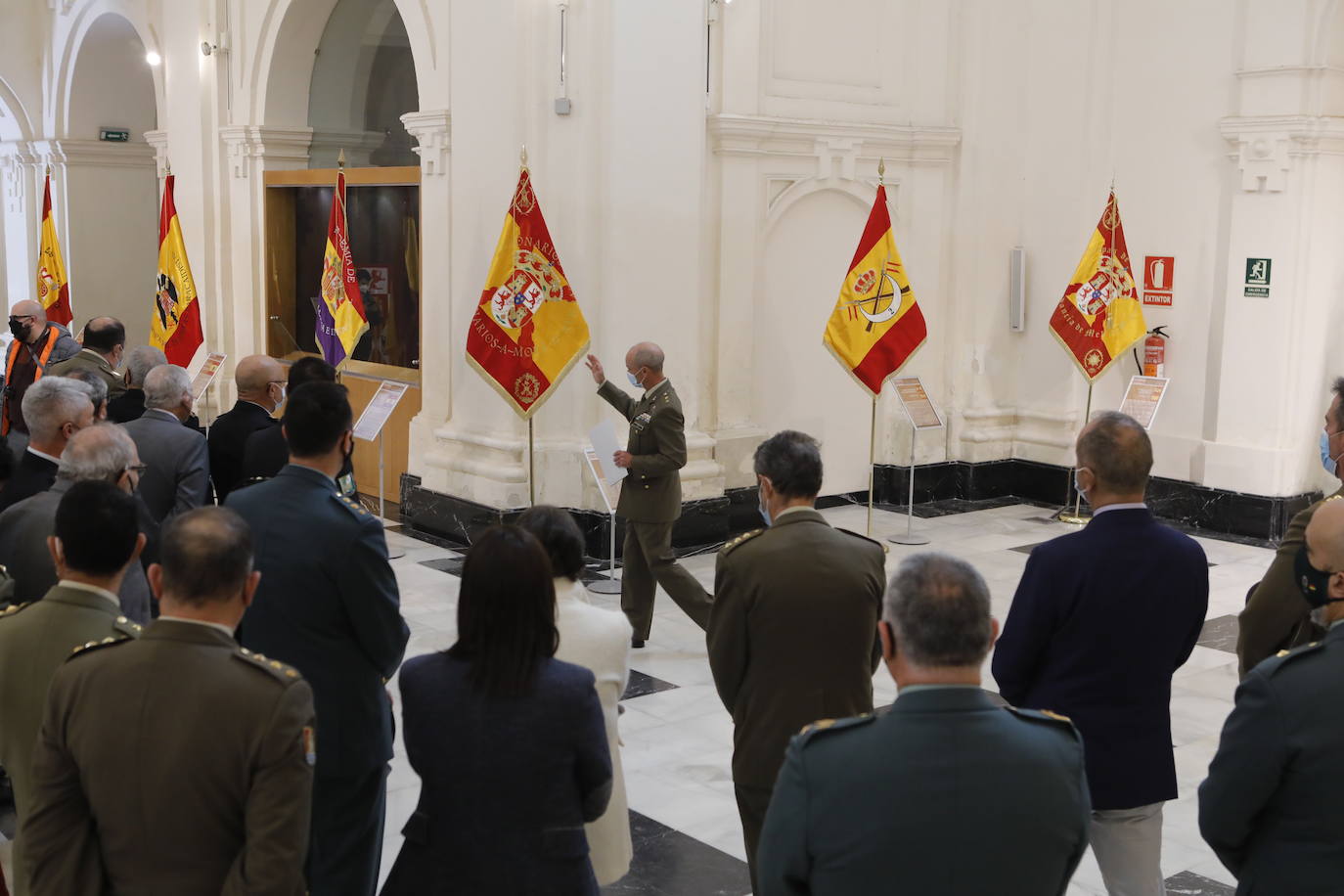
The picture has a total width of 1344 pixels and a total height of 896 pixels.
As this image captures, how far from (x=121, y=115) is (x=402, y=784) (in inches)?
481

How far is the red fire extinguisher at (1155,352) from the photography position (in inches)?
418

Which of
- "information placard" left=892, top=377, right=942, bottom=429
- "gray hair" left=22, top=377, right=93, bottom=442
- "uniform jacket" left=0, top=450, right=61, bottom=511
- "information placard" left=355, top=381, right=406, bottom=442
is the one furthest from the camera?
"information placard" left=892, top=377, right=942, bottom=429

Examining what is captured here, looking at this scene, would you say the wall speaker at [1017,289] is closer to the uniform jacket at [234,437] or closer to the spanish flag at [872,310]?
the spanish flag at [872,310]

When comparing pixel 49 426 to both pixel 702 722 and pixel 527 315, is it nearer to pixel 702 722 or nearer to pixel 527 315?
pixel 702 722

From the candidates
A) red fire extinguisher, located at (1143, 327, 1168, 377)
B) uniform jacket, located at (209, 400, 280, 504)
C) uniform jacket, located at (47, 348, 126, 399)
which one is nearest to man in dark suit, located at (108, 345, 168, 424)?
uniform jacket, located at (47, 348, 126, 399)

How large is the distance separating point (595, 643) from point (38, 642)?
1.20 meters

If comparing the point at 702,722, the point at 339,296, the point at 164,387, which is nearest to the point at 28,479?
the point at 164,387

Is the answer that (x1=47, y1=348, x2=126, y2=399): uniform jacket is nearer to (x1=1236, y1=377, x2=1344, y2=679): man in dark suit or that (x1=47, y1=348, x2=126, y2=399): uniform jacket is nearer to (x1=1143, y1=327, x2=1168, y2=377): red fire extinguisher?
(x1=1236, y1=377, x2=1344, y2=679): man in dark suit

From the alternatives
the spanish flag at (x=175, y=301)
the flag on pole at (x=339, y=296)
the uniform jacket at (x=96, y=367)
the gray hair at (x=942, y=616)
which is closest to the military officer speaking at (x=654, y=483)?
the uniform jacket at (x=96, y=367)

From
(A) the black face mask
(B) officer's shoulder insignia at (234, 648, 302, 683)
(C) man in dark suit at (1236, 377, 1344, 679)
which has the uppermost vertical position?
(A) the black face mask

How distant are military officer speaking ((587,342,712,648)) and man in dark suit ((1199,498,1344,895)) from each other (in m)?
4.33

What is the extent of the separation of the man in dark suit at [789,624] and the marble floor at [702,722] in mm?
1177

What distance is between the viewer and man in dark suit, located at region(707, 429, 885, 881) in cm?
353

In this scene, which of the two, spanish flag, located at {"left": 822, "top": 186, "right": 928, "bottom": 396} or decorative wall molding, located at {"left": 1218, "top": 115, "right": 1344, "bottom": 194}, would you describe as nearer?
spanish flag, located at {"left": 822, "top": 186, "right": 928, "bottom": 396}
